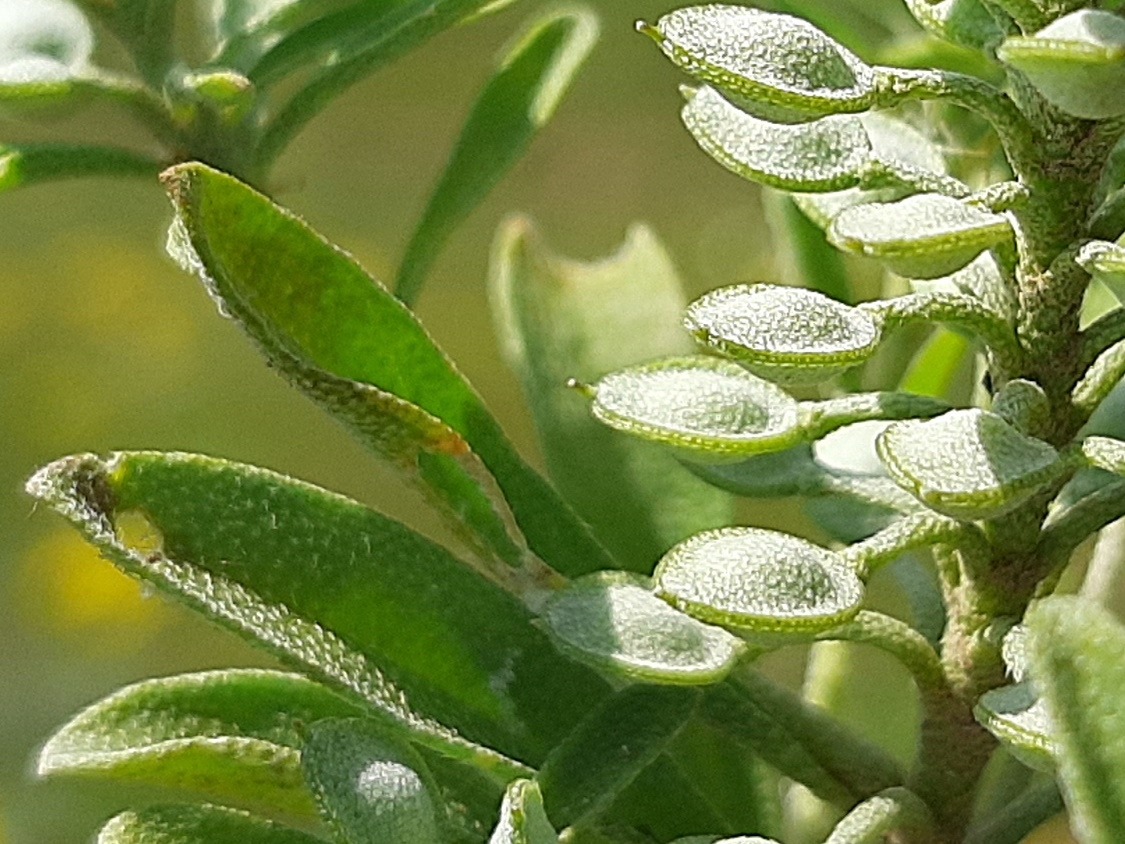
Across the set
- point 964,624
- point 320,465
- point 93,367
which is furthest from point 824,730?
point 93,367

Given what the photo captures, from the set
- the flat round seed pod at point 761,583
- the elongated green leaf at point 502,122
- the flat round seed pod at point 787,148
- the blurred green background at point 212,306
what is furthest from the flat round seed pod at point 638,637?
the blurred green background at point 212,306

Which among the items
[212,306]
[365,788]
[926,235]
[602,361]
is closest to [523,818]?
[365,788]

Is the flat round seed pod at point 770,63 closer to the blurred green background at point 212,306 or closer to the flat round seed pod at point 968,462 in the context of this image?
the flat round seed pod at point 968,462

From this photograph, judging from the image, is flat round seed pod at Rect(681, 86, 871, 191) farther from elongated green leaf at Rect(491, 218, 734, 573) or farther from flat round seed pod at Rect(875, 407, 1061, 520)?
elongated green leaf at Rect(491, 218, 734, 573)

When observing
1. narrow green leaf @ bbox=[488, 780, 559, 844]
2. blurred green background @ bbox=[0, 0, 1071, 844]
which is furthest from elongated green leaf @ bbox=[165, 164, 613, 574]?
blurred green background @ bbox=[0, 0, 1071, 844]

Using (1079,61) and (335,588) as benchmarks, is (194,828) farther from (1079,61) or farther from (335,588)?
(1079,61)
